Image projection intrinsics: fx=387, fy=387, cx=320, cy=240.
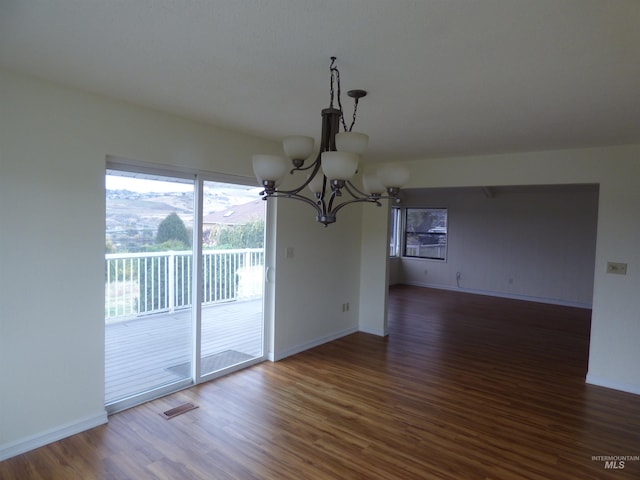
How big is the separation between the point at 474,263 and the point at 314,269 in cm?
535

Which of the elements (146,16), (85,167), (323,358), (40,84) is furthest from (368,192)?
(323,358)

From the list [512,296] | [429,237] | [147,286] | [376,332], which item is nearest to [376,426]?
[147,286]

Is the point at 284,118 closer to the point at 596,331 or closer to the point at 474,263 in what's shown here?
the point at 596,331

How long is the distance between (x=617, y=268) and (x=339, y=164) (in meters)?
3.37

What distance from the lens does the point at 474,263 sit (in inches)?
340

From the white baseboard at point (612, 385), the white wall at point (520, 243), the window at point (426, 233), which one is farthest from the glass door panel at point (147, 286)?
the window at point (426, 233)

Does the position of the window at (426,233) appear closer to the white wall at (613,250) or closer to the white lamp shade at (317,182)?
the white wall at (613,250)

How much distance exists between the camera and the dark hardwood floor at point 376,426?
7.76ft

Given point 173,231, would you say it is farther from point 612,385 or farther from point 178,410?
point 612,385

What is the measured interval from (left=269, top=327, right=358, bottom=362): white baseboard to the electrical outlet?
2.99 meters

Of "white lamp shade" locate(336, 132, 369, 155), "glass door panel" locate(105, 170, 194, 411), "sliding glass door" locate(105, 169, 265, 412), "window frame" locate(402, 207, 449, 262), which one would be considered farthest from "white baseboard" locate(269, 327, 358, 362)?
"window frame" locate(402, 207, 449, 262)

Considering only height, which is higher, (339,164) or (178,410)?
(339,164)

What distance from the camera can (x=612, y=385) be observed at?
3.70 m

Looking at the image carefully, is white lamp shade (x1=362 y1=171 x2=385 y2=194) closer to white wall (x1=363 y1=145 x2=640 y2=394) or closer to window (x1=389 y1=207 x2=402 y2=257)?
white wall (x1=363 y1=145 x2=640 y2=394)
